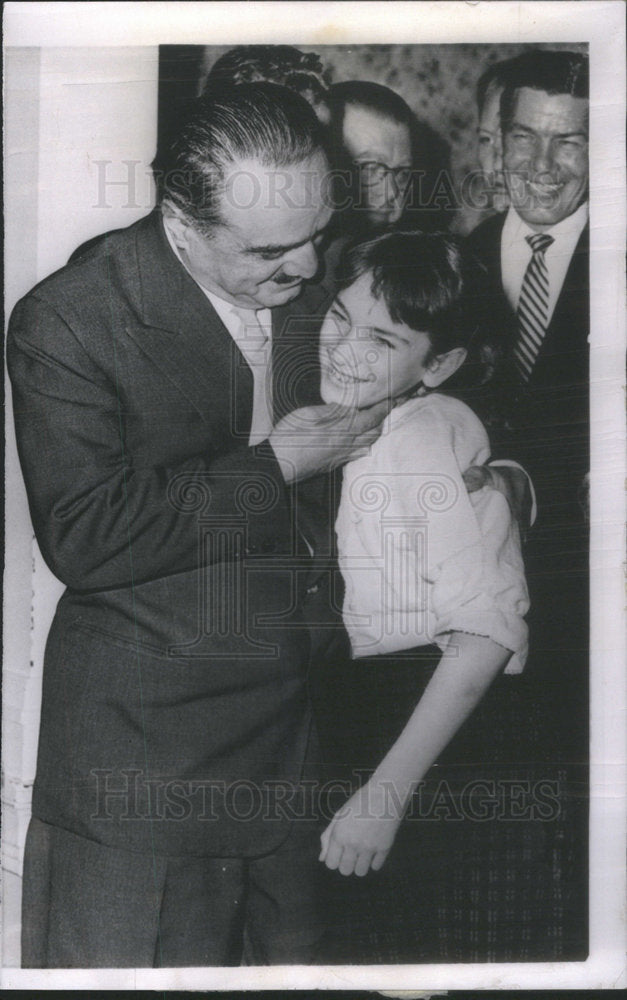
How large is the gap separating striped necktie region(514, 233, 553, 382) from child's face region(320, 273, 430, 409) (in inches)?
7.0

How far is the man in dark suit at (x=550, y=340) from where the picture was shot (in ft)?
5.57

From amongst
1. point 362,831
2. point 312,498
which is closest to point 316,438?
point 312,498

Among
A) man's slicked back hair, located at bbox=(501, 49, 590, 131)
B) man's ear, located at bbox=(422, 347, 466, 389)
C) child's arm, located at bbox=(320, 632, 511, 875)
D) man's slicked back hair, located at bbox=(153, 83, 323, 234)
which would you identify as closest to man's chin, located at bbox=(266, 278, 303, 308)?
man's slicked back hair, located at bbox=(153, 83, 323, 234)

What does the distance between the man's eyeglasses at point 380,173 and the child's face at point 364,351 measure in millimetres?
170

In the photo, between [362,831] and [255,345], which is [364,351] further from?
[362,831]

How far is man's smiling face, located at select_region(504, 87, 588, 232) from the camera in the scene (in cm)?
171

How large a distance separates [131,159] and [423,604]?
94 cm

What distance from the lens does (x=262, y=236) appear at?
1657 millimetres

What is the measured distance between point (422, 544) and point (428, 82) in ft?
2.69

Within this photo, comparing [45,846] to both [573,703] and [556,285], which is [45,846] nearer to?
[573,703]

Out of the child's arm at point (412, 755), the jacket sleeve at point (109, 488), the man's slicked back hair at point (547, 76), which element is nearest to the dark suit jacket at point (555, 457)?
the child's arm at point (412, 755)

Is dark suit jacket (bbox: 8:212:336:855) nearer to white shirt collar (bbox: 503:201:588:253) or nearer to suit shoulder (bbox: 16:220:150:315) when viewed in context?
suit shoulder (bbox: 16:220:150:315)

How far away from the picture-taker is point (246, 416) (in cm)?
166

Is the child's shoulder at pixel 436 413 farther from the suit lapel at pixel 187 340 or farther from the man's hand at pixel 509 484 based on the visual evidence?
the suit lapel at pixel 187 340
